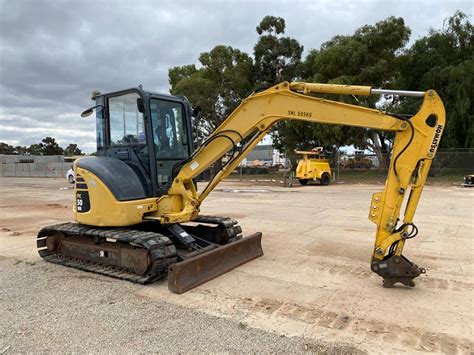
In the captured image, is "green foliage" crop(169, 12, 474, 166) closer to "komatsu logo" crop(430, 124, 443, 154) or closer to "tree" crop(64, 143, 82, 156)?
"komatsu logo" crop(430, 124, 443, 154)

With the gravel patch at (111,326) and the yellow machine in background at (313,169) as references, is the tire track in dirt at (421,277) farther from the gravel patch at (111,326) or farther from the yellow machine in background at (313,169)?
the yellow machine in background at (313,169)

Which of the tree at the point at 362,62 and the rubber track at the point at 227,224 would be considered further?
the tree at the point at 362,62

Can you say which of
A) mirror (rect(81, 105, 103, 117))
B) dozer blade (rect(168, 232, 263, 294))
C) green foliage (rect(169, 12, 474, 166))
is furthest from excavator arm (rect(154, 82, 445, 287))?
green foliage (rect(169, 12, 474, 166))

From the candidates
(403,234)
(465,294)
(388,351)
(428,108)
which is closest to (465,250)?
(465,294)

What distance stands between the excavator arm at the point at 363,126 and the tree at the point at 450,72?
2376 cm

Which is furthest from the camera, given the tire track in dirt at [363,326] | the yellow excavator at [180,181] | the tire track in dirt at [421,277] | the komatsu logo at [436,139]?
the tire track in dirt at [421,277]

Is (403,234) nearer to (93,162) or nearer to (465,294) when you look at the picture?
(465,294)

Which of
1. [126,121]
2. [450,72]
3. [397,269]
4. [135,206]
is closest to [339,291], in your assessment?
[397,269]

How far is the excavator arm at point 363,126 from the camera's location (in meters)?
4.99

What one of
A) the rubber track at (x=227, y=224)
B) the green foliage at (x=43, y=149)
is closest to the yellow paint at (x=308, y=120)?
the rubber track at (x=227, y=224)

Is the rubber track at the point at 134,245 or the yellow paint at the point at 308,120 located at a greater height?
→ the yellow paint at the point at 308,120

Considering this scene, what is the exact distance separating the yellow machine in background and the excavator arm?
18376 millimetres

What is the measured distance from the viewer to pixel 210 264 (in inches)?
227

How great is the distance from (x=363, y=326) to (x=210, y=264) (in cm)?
233
